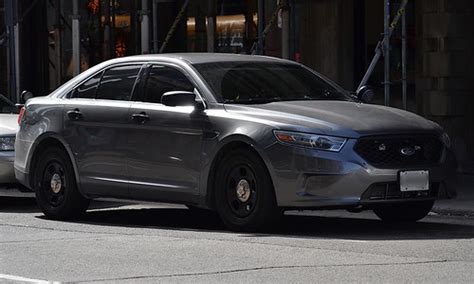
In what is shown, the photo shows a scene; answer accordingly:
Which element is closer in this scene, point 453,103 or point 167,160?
point 167,160

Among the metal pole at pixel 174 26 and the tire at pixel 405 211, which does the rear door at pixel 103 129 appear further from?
the metal pole at pixel 174 26

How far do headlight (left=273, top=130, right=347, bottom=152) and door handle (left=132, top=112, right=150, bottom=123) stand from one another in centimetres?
165

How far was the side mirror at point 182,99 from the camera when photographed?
40.3 ft

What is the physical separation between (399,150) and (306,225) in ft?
5.22

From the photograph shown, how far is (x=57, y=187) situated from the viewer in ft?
45.0

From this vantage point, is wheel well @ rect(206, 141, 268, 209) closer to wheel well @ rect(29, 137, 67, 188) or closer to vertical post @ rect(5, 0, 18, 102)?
wheel well @ rect(29, 137, 67, 188)

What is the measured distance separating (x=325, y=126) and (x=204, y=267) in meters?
2.17

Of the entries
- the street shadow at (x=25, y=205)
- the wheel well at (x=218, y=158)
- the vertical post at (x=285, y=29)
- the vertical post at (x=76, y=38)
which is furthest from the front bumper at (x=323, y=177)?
the vertical post at (x=76, y=38)

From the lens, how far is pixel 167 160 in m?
12.5

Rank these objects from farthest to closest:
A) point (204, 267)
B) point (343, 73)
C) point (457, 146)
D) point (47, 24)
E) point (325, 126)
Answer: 1. point (47, 24)
2. point (343, 73)
3. point (457, 146)
4. point (325, 126)
5. point (204, 267)

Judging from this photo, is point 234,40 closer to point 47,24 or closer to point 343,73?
point 343,73

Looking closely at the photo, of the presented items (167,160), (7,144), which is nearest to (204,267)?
(167,160)

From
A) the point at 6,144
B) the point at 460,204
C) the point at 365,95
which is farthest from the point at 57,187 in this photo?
the point at 460,204

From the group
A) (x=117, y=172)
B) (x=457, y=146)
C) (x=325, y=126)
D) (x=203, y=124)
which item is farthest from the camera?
(x=457, y=146)
